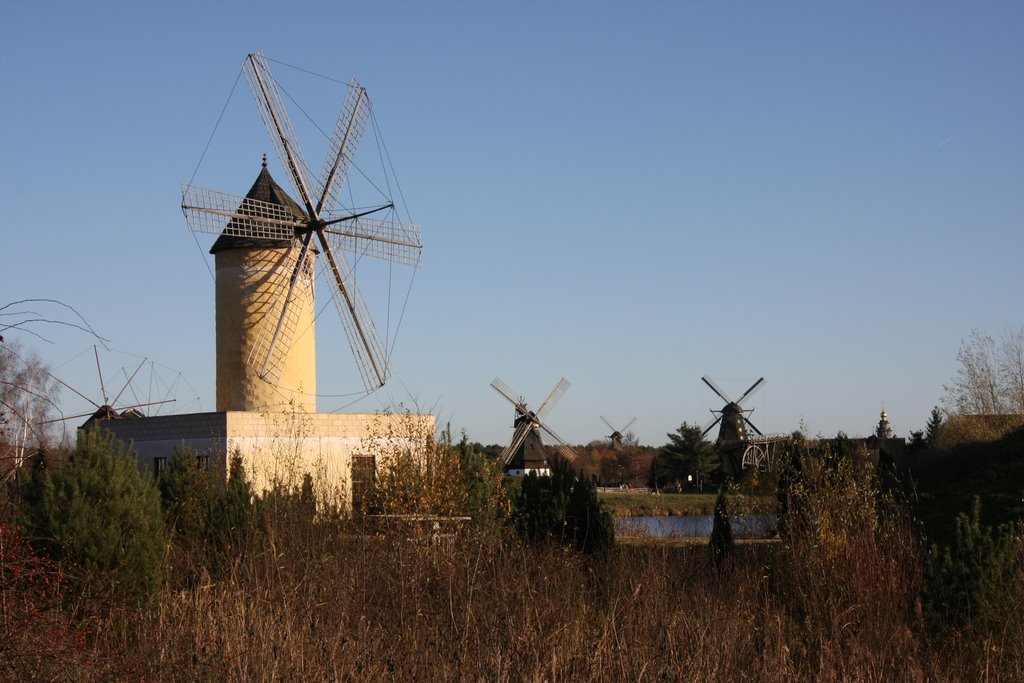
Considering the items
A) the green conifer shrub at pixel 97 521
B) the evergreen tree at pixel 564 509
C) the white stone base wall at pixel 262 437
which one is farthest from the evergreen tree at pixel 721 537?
the green conifer shrub at pixel 97 521

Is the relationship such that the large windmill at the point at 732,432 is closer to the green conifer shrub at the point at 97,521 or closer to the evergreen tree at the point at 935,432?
the evergreen tree at the point at 935,432

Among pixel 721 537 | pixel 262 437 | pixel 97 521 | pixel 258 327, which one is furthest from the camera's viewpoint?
pixel 258 327

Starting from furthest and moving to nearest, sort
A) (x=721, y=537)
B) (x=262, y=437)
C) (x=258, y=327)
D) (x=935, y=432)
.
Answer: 1. (x=935, y=432)
2. (x=258, y=327)
3. (x=262, y=437)
4. (x=721, y=537)

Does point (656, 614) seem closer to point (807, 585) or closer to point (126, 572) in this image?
point (807, 585)

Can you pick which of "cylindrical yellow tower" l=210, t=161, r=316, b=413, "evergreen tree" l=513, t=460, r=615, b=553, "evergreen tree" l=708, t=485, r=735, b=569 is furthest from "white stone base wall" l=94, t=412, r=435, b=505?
"evergreen tree" l=708, t=485, r=735, b=569

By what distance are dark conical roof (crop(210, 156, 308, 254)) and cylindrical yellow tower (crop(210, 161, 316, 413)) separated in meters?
0.02

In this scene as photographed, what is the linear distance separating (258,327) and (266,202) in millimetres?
3039

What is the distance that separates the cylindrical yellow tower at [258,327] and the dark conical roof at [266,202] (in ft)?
0.07

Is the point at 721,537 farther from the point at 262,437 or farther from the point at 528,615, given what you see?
the point at 262,437

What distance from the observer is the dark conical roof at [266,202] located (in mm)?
24703

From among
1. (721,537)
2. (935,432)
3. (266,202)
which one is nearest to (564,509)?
(721,537)

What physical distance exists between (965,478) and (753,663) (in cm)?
1837

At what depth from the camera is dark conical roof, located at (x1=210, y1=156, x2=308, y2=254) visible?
24.7 metres

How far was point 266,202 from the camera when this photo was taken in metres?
25.4
